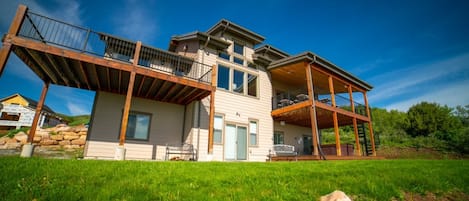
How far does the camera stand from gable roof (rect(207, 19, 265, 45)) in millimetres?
12305

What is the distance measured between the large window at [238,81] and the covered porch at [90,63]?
1.92 meters

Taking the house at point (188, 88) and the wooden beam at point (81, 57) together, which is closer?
the wooden beam at point (81, 57)

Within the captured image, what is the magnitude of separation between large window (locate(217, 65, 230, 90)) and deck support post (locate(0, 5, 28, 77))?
756cm

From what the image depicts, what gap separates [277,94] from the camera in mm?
14562

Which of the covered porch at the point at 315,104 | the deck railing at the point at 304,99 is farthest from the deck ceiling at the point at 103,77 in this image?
the deck railing at the point at 304,99

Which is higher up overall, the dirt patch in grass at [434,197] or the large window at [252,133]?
the large window at [252,133]

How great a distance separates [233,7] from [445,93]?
28.2 m

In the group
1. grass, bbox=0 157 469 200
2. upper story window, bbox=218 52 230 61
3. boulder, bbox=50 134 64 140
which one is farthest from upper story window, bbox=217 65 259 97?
boulder, bbox=50 134 64 140

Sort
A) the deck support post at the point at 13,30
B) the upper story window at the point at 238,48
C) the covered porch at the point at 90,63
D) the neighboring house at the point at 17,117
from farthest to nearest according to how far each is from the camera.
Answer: the neighboring house at the point at 17,117 → the upper story window at the point at 238,48 → the covered porch at the point at 90,63 → the deck support post at the point at 13,30

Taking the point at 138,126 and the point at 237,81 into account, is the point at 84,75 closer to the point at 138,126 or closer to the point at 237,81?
the point at 138,126

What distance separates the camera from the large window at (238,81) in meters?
11.8

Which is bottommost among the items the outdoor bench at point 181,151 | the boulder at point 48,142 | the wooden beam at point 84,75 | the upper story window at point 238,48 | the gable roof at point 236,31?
the outdoor bench at point 181,151

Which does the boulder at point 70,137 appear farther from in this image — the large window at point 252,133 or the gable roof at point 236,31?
the large window at point 252,133

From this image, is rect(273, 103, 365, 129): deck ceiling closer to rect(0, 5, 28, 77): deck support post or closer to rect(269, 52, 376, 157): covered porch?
rect(269, 52, 376, 157): covered porch
